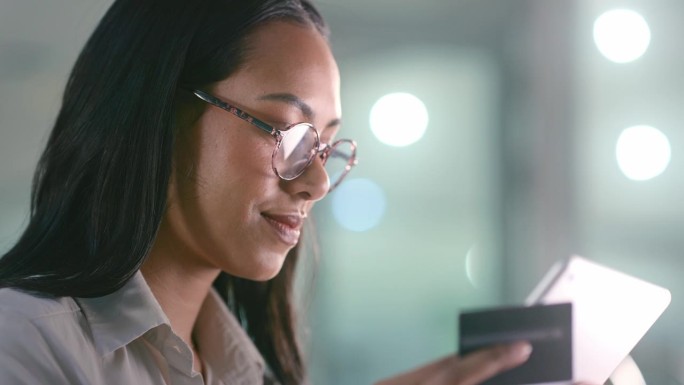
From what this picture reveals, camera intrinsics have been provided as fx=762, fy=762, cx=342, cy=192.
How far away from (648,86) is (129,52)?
1.42 m

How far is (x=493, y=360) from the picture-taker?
86 cm

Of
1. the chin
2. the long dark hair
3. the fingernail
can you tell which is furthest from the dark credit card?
the long dark hair

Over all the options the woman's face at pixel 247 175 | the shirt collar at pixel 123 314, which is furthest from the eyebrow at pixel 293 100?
the shirt collar at pixel 123 314

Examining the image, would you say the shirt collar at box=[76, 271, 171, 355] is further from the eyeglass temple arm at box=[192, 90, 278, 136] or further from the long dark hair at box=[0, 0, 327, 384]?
the eyeglass temple arm at box=[192, 90, 278, 136]

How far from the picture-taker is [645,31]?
187 cm

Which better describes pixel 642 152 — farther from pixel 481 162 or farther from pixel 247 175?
pixel 247 175

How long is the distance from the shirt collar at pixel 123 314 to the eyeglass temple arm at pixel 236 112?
0.77 ft

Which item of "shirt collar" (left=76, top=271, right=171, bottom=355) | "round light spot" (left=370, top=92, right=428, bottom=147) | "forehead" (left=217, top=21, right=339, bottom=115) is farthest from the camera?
"round light spot" (left=370, top=92, right=428, bottom=147)

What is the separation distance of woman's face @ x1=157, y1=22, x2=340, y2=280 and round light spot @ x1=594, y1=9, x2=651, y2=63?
3.85 ft

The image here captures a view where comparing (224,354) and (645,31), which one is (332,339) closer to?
(224,354)

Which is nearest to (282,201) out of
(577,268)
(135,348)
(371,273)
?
(135,348)

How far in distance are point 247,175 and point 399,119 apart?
1.23 metres

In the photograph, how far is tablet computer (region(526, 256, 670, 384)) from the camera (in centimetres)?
87

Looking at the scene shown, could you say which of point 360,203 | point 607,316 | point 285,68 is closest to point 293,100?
point 285,68
